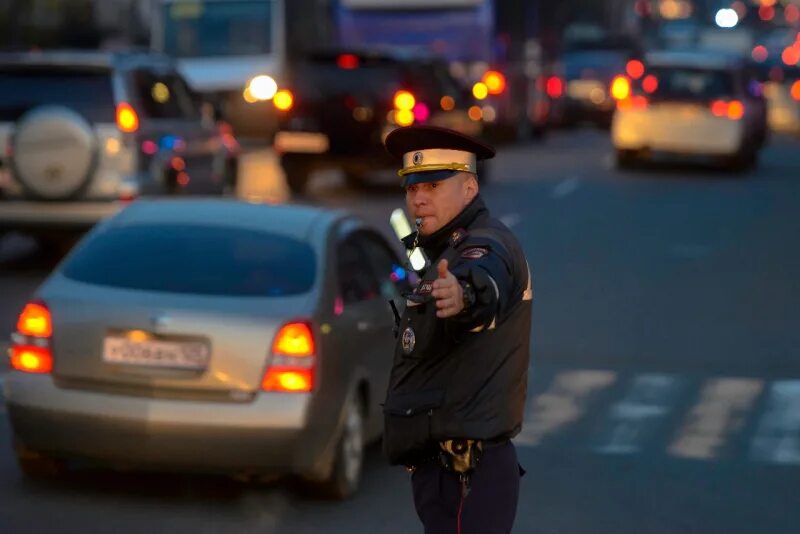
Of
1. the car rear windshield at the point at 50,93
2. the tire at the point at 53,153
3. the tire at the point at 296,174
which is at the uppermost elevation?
the car rear windshield at the point at 50,93

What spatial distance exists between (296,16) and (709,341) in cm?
2561

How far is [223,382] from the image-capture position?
325 inches

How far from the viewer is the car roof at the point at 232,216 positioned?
9188 mm

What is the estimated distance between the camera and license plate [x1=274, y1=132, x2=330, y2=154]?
25.3 meters

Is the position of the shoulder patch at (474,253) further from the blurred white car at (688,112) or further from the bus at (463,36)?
the blurred white car at (688,112)

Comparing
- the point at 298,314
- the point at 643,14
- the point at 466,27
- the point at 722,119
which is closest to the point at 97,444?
the point at 298,314

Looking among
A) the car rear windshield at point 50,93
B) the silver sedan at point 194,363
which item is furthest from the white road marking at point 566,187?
the silver sedan at point 194,363

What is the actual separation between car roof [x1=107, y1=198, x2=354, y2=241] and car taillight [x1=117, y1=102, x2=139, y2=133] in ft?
21.8

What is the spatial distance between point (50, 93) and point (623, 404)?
21.8 ft

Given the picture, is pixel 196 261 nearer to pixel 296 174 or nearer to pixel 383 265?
pixel 383 265

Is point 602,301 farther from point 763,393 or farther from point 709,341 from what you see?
point 763,393

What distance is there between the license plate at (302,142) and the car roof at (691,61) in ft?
27.2

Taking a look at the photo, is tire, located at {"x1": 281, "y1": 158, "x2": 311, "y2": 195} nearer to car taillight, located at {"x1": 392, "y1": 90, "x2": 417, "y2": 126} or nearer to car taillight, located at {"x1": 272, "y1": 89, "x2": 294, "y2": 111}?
car taillight, located at {"x1": 272, "y1": 89, "x2": 294, "y2": 111}

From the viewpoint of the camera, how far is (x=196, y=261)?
8820mm
